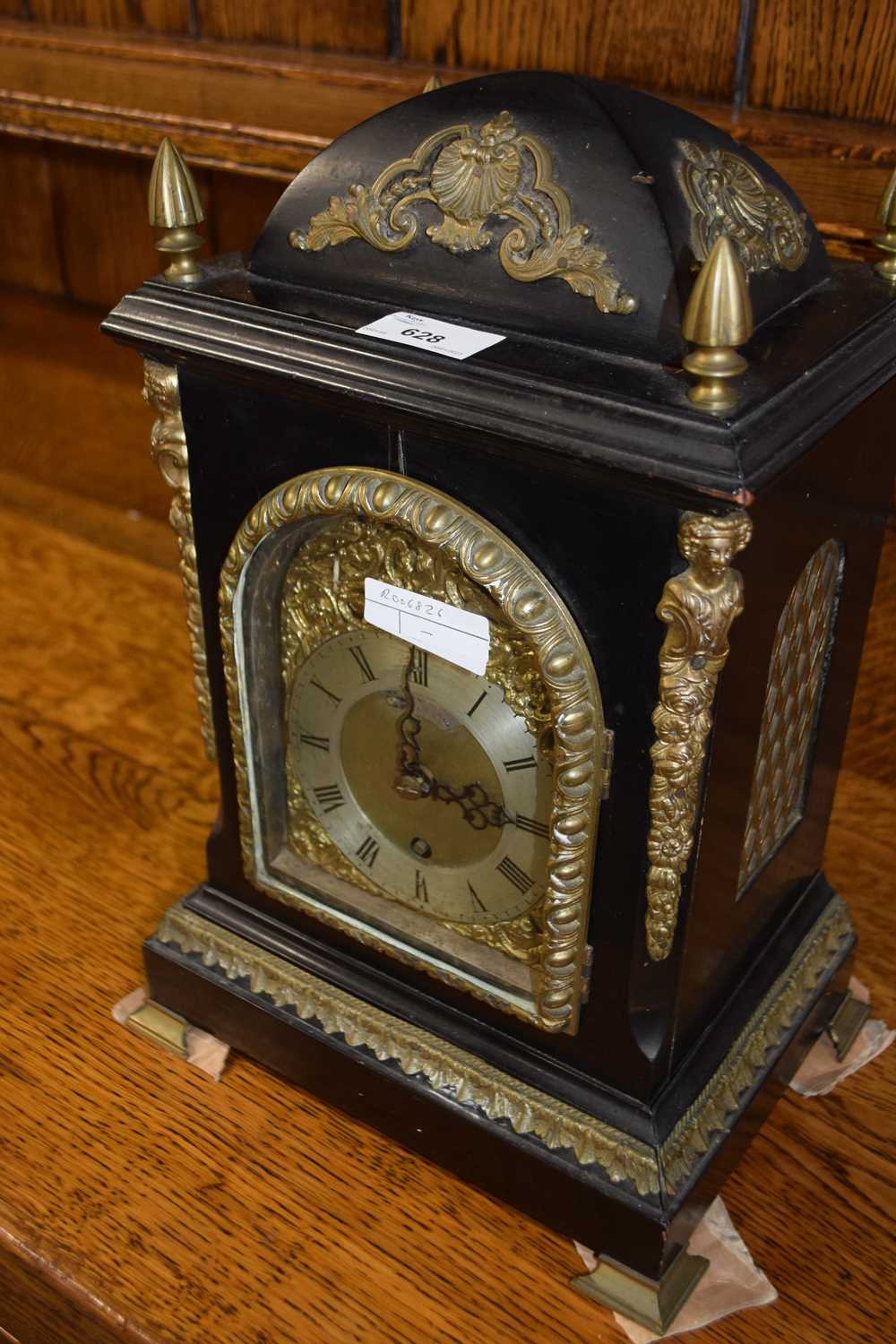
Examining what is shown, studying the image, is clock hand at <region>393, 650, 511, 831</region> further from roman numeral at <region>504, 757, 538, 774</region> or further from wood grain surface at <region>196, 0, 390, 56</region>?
wood grain surface at <region>196, 0, 390, 56</region>

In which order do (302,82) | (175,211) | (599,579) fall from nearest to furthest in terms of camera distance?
(599,579), (175,211), (302,82)

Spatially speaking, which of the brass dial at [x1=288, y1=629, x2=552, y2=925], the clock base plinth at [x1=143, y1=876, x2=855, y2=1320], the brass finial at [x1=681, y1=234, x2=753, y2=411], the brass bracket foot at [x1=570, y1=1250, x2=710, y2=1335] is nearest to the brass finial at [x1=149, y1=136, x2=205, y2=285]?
the brass dial at [x1=288, y1=629, x2=552, y2=925]

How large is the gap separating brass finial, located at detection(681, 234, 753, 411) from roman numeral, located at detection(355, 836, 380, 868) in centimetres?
43

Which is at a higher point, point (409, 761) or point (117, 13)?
point (117, 13)

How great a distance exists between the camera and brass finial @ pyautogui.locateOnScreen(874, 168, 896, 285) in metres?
0.88

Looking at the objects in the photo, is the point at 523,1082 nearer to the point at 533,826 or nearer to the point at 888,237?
the point at 533,826

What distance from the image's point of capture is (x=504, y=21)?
126 centimetres

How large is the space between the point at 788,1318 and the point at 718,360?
66 cm

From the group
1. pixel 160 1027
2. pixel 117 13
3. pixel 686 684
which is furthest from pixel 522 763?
pixel 117 13

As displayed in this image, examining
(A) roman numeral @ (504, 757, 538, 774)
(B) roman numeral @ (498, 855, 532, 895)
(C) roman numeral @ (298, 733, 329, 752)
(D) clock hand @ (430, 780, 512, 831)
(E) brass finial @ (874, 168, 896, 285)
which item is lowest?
(B) roman numeral @ (498, 855, 532, 895)

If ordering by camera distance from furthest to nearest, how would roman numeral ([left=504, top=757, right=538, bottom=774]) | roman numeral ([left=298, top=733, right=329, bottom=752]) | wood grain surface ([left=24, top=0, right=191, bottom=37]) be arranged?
wood grain surface ([left=24, top=0, right=191, bottom=37]) < roman numeral ([left=298, top=733, right=329, bottom=752]) < roman numeral ([left=504, top=757, right=538, bottom=774])

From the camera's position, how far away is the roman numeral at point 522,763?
0.85m

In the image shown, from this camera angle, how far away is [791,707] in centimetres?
95

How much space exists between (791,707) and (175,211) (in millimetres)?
531
